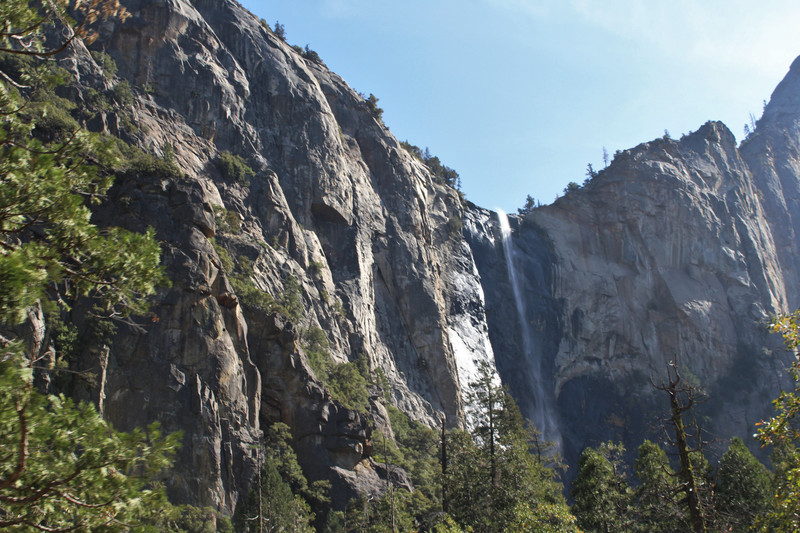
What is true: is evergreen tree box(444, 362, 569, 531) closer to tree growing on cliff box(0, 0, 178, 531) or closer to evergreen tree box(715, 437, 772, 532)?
evergreen tree box(715, 437, 772, 532)

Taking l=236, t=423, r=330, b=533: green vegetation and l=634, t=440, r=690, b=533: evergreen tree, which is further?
l=236, t=423, r=330, b=533: green vegetation

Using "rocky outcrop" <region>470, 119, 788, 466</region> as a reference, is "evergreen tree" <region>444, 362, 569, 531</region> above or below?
below

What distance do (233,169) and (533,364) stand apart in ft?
146

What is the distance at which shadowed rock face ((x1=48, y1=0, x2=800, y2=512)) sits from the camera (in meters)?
34.3

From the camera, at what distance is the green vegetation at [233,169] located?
176 ft

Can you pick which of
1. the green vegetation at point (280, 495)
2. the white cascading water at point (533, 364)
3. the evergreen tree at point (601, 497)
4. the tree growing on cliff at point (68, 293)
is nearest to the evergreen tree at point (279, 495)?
the green vegetation at point (280, 495)

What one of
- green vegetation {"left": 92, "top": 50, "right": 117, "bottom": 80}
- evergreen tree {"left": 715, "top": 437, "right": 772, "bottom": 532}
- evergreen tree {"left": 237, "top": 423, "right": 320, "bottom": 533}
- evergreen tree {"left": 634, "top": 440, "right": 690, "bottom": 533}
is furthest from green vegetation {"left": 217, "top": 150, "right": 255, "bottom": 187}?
evergreen tree {"left": 715, "top": 437, "right": 772, "bottom": 532}

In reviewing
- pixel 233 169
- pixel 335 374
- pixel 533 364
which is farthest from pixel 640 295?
pixel 233 169

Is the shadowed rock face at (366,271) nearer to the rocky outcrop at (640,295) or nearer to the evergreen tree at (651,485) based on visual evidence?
the rocky outcrop at (640,295)

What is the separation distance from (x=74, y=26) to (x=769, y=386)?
87944 millimetres

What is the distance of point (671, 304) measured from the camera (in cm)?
8125

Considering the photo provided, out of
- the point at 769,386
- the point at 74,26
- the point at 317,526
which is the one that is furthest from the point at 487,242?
the point at 74,26

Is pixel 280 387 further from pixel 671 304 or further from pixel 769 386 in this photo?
pixel 769 386

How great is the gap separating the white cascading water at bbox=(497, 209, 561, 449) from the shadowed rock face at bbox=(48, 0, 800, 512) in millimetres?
408
